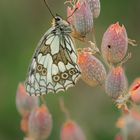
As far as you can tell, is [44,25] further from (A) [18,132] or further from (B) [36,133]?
(B) [36,133]

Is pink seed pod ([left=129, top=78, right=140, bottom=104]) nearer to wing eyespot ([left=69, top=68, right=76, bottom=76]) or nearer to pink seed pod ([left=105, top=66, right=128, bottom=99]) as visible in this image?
pink seed pod ([left=105, top=66, right=128, bottom=99])

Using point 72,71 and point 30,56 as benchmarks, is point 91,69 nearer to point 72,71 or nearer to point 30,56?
point 72,71

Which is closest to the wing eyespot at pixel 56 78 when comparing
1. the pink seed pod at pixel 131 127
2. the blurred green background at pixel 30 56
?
the pink seed pod at pixel 131 127

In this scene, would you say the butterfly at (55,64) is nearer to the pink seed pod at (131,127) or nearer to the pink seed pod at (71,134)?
the pink seed pod at (71,134)

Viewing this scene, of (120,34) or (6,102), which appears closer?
(120,34)

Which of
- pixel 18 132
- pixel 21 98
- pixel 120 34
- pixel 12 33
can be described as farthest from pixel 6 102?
pixel 120 34

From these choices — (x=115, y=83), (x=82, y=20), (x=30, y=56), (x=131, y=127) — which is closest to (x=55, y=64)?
(x=82, y=20)
